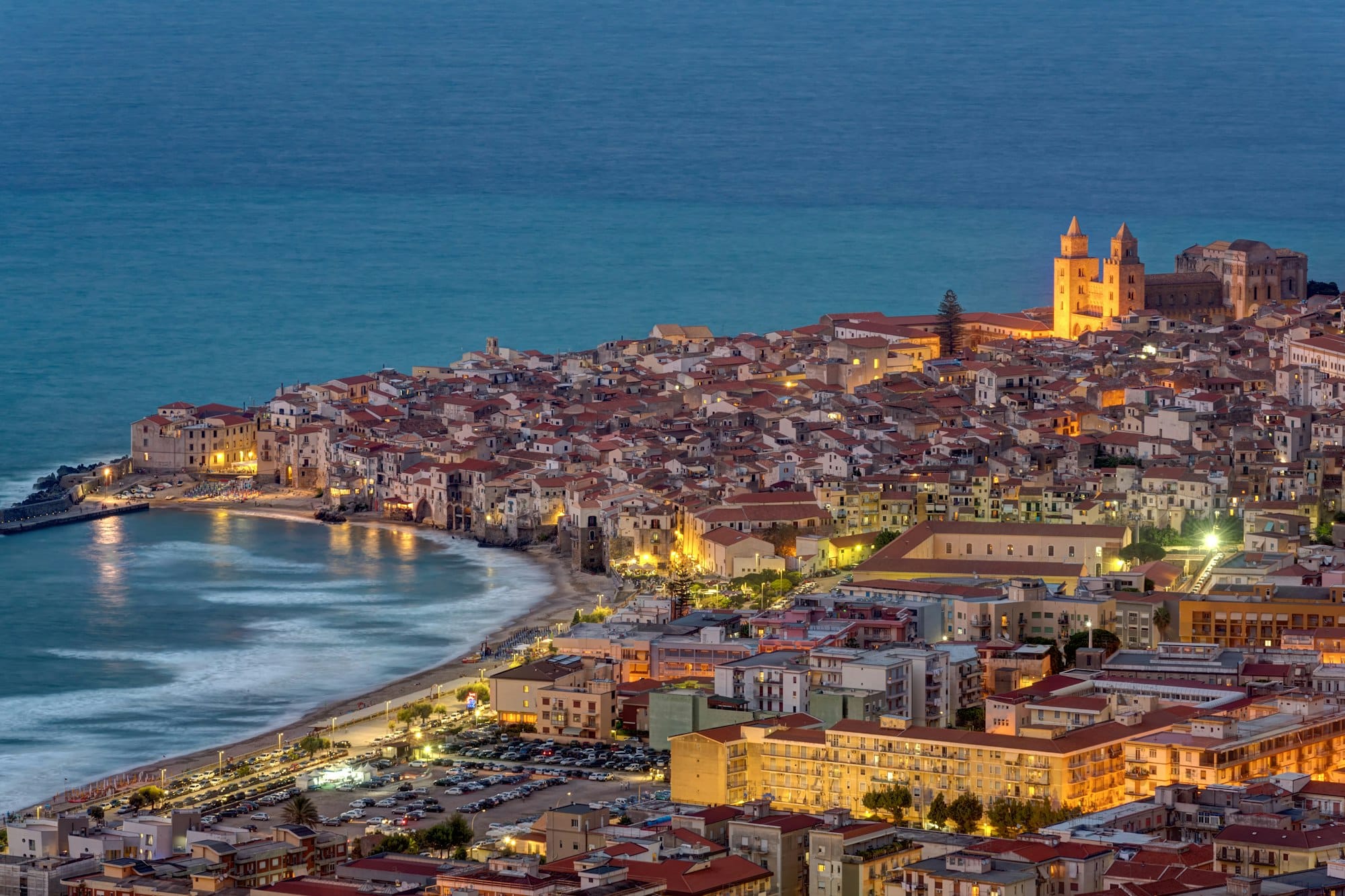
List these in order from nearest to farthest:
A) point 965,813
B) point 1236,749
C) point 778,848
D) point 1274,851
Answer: point 1274,851
point 778,848
point 965,813
point 1236,749

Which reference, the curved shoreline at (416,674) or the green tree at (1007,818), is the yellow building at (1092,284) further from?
the green tree at (1007,818)

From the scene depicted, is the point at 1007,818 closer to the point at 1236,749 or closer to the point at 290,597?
the point at 1236,749

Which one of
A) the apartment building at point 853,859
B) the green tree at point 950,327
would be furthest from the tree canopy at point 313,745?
the green tree at point 950,327

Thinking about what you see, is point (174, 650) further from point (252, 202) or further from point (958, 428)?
point (252, 202)

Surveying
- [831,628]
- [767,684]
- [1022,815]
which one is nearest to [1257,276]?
[831,628]

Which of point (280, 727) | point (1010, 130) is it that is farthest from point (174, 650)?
point (1010, 130)

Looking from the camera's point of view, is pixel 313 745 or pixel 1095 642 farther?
pixel 1095 642
